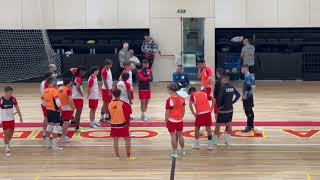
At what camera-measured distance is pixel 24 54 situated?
2553 cm

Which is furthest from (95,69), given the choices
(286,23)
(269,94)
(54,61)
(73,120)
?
(286,23)

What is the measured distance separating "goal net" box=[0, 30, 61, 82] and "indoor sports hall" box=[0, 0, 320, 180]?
5cm

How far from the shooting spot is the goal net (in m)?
24.9

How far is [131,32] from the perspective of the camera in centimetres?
2609

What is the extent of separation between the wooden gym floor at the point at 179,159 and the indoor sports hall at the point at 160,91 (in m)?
0.03

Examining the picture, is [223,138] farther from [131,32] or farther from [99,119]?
[131,32]

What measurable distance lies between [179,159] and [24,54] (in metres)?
14.7

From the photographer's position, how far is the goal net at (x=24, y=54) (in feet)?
81.7

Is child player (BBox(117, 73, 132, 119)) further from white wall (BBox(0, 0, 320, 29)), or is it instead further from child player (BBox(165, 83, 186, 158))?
white wall (BBox(0, 0, 320, 29))

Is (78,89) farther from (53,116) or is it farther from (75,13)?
(75,13)

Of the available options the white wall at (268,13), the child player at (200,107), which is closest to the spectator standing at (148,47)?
the white wall at (268,13)

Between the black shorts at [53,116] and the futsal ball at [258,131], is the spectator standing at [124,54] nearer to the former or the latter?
the futsal ball at [258,131]

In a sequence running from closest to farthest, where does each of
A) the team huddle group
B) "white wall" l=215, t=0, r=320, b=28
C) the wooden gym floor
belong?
the wooden gym floor, the team huddle group, "white wall" l=215, t=0, r=320, b=28

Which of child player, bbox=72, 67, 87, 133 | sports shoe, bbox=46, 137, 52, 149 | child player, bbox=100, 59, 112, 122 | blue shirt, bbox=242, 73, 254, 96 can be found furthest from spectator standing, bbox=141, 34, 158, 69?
sports shoe, bbox=46, 137, 52, 149
